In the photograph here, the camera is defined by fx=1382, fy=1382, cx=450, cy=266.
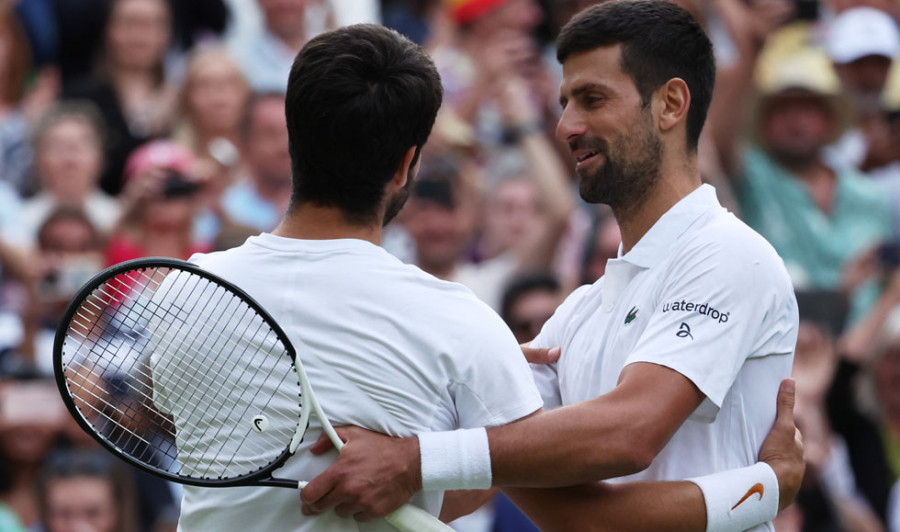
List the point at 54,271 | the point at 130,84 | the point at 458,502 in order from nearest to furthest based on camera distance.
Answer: the point at 458,502 < the point at 54,271 < the point at 130,84

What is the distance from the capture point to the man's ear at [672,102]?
358 cm

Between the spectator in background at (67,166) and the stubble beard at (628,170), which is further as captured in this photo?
the spectator in background at (67,166)

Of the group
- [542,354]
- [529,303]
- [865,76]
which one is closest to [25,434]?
[529,303]

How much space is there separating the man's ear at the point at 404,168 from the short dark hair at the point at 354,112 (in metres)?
0.02

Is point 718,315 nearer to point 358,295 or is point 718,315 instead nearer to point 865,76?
point 358,295

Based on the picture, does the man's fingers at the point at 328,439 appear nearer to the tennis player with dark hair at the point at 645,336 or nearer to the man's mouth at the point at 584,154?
the tennis player with dark hair at the point at 645,336

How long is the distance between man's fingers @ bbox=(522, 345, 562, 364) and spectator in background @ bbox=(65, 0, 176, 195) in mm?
4401

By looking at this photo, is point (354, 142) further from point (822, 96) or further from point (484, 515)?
point (822, 96)

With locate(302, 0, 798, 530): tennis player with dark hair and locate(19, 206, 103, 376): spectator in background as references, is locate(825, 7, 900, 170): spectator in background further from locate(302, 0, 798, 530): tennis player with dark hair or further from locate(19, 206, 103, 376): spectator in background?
locate(302, 0, 798, 530): tennis player with dark hair

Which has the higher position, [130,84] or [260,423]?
[260,423]

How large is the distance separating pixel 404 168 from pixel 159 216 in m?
4.01

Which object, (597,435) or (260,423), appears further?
Answer: (597,435)

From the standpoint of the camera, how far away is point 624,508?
10.9ft

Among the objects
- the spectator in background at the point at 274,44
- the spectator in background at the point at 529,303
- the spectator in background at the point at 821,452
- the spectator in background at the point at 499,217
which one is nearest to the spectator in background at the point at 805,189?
the spectator in background at the point at 821,452
